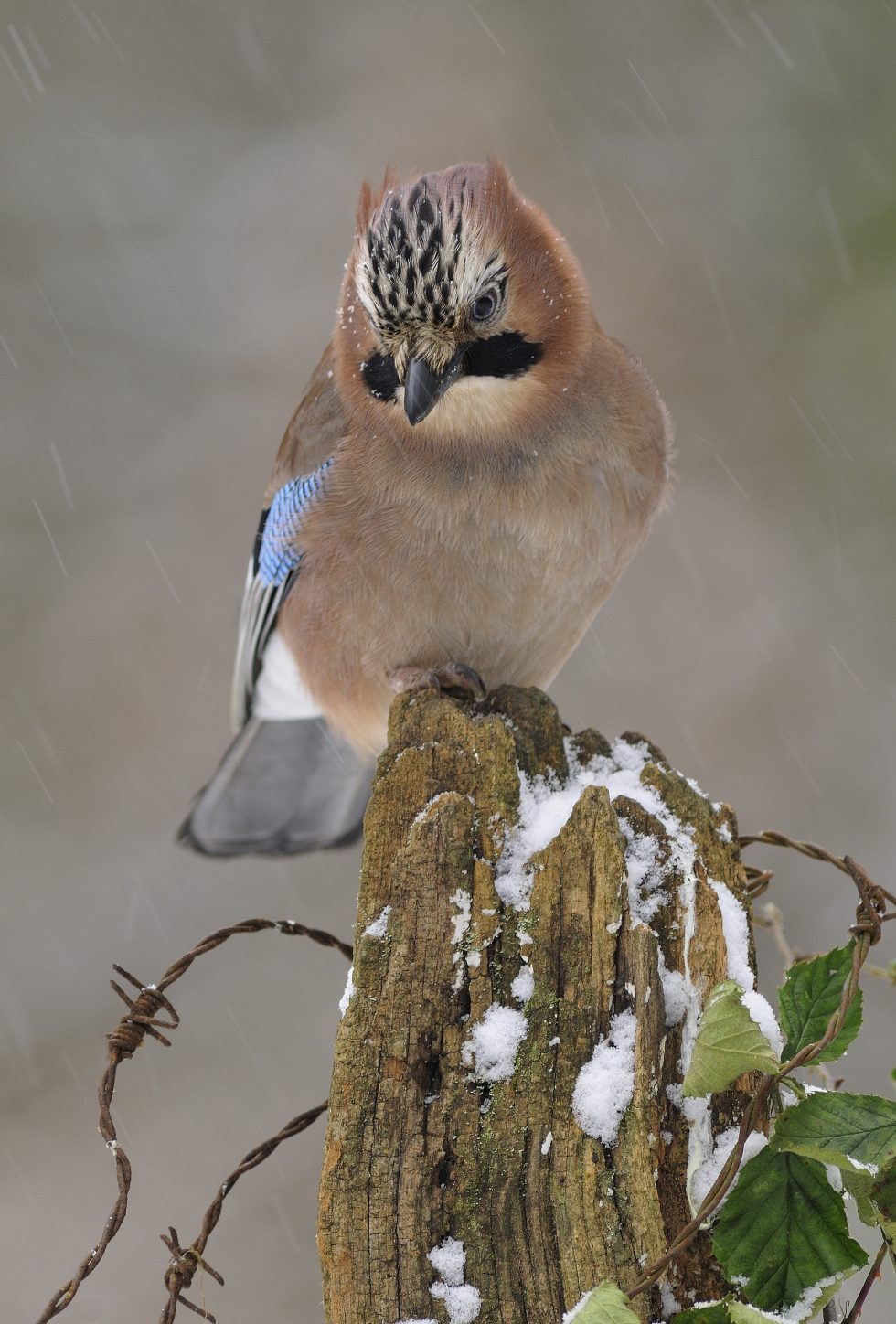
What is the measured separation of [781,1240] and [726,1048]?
0.23m

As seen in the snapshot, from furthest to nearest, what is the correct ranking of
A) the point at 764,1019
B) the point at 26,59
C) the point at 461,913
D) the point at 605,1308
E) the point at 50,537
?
the point at 26,59 < the point at 50,537 < the point at 461,913 < the point at 764,1019 < the point at 605,1308

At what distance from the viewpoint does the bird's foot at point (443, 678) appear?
284 cm

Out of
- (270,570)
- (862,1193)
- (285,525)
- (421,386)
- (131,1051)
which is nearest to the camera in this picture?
(862,1193)

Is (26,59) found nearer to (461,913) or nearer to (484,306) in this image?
(484,306)

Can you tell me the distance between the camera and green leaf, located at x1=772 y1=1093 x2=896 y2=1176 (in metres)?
1.52

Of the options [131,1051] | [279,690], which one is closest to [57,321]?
[279,690]

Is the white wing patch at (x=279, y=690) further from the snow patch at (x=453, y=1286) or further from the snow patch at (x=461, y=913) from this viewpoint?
the snow patch at (x=453, y=1286)

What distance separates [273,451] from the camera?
5195 millimetres

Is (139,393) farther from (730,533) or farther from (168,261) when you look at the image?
(730,533)

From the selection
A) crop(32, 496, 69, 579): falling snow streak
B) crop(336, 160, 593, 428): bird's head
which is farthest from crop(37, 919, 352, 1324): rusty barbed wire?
crop(32, 496, 69, 579): falling snow streak

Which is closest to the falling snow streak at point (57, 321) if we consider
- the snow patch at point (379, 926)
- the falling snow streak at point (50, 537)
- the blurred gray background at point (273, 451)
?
the blurred gray background at point (273, 451)

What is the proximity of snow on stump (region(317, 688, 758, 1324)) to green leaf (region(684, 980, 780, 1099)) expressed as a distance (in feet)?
0.28

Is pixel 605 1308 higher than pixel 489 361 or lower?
lower

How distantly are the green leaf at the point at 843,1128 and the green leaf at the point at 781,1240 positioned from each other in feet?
0.15
